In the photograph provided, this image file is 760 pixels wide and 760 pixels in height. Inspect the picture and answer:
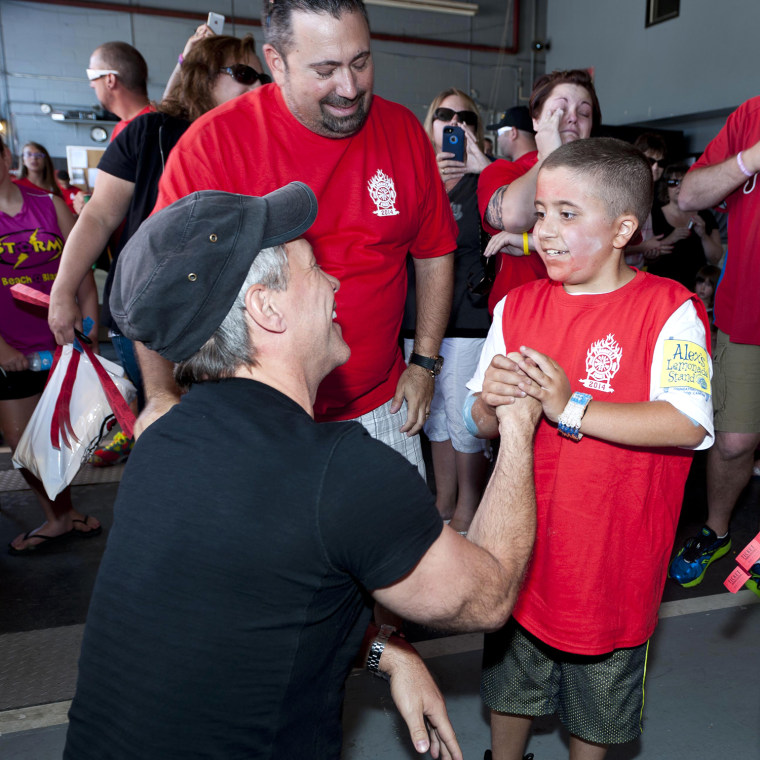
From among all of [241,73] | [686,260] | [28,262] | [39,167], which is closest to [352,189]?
[241,73]

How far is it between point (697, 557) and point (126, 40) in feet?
37.1

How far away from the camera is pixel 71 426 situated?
8.20ft

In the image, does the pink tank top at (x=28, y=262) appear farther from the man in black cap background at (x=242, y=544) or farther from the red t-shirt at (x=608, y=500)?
the red t-shirt at (x=608, y=500)

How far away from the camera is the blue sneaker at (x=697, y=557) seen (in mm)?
2738

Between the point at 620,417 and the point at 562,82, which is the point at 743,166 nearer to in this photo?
the point at 562,82

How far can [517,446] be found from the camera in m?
1.22

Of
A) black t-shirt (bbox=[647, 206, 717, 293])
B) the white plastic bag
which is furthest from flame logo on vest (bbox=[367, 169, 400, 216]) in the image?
black t-shirt (bbox=[647, 206, 717, 293])

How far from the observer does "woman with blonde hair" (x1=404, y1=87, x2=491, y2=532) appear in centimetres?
297

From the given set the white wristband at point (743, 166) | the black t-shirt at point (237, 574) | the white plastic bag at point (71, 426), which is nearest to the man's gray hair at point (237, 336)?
the black t-shirt at point (237, 574)

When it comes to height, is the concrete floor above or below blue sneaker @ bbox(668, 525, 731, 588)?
below

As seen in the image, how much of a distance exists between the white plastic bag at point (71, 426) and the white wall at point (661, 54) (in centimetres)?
913

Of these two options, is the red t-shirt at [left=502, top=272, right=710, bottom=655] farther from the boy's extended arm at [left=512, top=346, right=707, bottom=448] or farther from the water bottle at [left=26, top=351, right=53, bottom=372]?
the water bottle at [left=26, top=351, right=53, bottom=372]

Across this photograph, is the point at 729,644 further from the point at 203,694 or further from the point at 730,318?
the point at 203,694

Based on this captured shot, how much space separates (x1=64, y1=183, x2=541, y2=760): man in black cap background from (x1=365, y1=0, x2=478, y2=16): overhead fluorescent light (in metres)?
11.5
